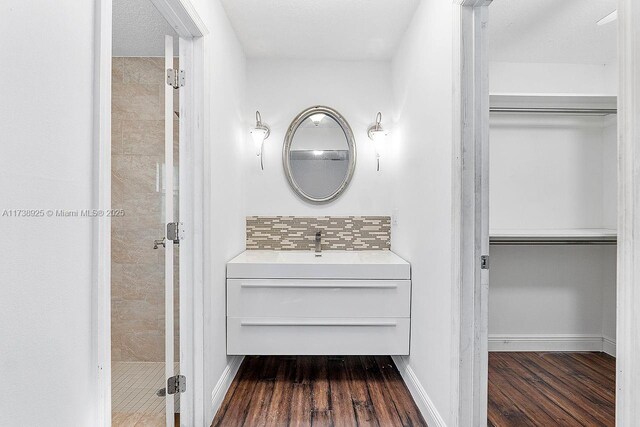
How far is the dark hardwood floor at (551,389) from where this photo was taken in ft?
6.26

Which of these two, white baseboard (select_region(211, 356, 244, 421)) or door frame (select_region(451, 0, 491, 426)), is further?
white baseboard (select_region(211, 356, 244, 421))

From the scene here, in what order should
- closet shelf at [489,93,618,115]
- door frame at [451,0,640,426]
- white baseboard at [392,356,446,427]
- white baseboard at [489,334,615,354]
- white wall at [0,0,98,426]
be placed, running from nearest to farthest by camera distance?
1. white wall at [0,0,98,426]
2. door frame at [451,0,640,426]
3. white baseboard at [392,356,446,427]
4. closet shelf at [489,93,618,115]
5. white baseboard at [489,334,615,354]

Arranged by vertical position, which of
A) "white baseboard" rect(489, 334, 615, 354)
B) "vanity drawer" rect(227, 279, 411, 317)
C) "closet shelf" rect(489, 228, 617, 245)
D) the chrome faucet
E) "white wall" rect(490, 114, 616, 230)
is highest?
"white wall" rect(490, 114, 616, 230)

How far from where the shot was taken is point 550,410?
A: 1.97 metres

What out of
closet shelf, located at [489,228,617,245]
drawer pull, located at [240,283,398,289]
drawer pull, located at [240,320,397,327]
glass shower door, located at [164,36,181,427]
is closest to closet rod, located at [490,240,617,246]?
closet shelf, located at [489,228,617,245]

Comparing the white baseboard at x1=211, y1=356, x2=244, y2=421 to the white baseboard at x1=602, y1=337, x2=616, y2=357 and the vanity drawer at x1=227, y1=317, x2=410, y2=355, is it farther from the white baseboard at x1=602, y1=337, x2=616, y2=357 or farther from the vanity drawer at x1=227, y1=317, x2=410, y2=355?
the white baseboard at x1=602, y1=337, x2=616, y2=357

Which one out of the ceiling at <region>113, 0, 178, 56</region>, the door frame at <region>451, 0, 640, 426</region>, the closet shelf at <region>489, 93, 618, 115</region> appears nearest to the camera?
the door frame at <region>451, 0, 640, 426</region>

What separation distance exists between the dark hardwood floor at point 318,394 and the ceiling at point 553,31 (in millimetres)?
2398

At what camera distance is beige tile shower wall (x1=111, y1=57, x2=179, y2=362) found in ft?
7.97

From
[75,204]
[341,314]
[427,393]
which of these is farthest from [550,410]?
[75,204]

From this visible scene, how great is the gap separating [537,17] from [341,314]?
2167mm

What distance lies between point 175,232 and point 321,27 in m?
1.73

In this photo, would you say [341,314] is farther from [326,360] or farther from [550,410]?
[550,410]

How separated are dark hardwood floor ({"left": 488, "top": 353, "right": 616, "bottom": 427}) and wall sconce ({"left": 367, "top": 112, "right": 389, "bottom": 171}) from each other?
1.79 metres
